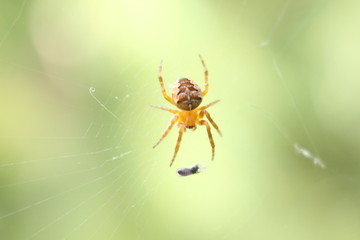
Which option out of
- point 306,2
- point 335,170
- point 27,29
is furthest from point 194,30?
point 335,170

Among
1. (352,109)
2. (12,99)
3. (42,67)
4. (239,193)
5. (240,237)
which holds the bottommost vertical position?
(240,237)

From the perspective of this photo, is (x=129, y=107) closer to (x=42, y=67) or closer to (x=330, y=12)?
(x=42, y=67)

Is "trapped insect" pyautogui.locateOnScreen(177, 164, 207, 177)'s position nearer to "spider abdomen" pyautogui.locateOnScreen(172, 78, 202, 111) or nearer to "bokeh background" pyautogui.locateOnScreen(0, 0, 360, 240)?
"spider abdomen" pyautogui.locateOnScreen(172, 78, 202, 111)

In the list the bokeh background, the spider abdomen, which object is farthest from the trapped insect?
the bokeh background

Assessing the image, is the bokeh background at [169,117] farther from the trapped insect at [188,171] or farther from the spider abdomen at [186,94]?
the trapped insect at [188,171]

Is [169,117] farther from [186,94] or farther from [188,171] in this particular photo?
[188,171]

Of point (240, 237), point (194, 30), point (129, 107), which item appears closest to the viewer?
point (129, 107)

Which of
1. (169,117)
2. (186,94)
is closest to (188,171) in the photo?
(186,94)

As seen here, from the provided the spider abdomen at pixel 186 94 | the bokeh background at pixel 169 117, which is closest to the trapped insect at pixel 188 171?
the spider abdomen at pixel 186 94

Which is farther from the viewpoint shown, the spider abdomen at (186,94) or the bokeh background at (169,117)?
the bokeh background at (169,117)
